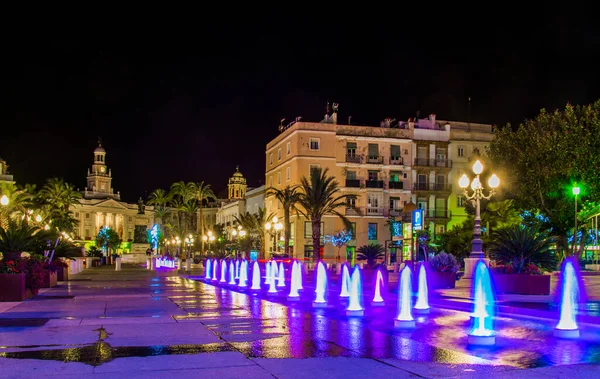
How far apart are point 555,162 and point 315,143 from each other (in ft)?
107

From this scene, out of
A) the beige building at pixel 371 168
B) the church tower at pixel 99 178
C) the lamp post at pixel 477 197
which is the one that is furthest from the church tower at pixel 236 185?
the lamp post at pixel 477 197

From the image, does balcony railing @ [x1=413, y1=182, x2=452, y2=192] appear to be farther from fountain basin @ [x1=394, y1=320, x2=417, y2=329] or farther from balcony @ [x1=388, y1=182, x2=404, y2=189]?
fountain basin @ [x1=394, y1=320, x2=417, y2=329]

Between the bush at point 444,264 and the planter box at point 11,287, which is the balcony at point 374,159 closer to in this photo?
the bush at point 444,264

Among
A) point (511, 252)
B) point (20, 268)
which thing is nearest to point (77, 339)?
point (20, 268)

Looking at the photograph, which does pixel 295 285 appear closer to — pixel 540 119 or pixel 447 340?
pixel 447 340

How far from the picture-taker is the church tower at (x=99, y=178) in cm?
18411

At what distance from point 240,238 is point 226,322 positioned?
66922 millimetres

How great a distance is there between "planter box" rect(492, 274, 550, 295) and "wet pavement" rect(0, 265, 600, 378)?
4.59 metres

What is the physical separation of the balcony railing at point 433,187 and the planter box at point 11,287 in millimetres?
56863

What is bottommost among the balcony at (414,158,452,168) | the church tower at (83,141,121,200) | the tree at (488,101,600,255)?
the tree at (488,101,600,255)

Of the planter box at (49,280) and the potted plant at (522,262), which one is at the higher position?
the potted plant at (522,262)

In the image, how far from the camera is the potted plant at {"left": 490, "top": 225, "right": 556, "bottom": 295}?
67.3 ft

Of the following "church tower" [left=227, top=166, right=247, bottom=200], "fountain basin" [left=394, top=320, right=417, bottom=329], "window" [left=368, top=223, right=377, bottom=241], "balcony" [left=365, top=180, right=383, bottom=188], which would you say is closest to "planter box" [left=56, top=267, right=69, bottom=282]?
"fountain basin" [left=394, top=320, right=417, bottom=329]

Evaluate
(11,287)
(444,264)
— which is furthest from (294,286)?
(11,287)
